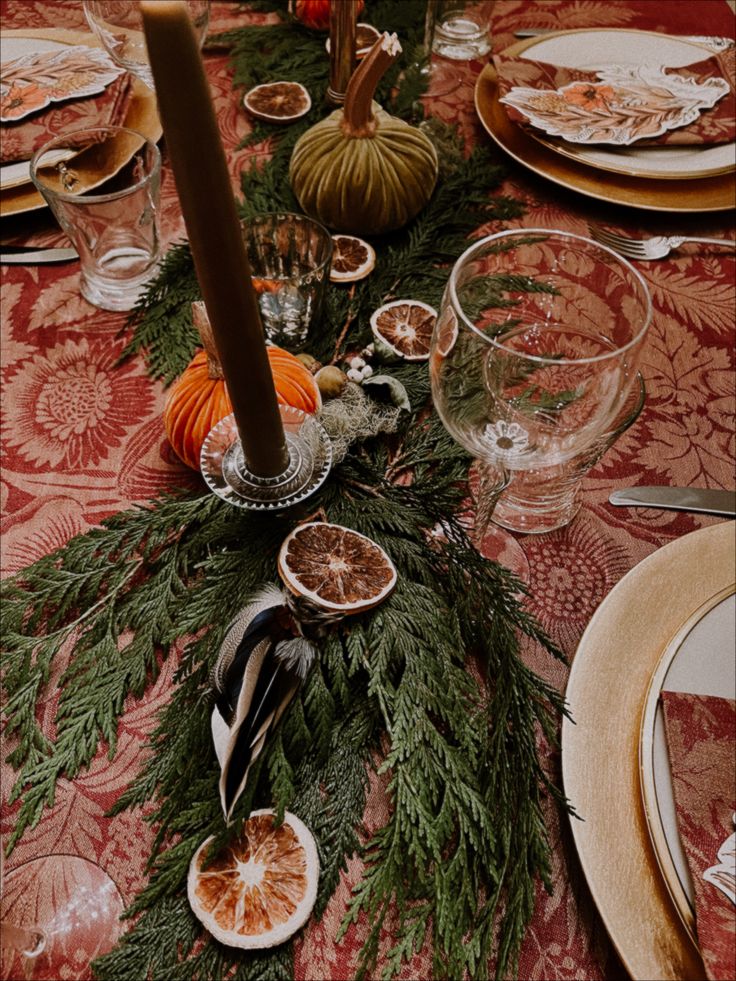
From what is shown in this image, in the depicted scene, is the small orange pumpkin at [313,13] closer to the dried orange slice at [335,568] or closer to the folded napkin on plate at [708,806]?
the dried orange slice at [335,568]

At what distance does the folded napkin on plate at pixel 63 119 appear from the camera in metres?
0.84

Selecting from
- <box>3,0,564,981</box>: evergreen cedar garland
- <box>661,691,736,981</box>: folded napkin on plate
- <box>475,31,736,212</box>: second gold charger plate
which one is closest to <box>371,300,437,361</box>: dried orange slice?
<box>3,0,564,981</box>: evergreen cedar garland

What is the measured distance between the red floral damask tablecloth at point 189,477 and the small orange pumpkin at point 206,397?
46 millimetres

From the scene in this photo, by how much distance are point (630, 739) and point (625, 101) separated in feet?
2.48

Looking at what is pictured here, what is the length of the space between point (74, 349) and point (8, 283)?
0.41 feet

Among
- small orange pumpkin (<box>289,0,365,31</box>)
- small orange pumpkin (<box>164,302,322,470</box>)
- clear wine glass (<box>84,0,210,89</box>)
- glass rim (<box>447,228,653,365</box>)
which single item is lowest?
small orange pumpkin (<box>164,302,322,470</box>)

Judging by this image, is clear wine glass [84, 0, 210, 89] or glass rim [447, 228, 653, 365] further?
clear wine glass [84, 0, 210, 89]

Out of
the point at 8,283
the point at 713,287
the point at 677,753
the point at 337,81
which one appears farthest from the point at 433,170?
the point at 677,753

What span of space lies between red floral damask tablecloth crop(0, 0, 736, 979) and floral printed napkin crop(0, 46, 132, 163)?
0.34ft

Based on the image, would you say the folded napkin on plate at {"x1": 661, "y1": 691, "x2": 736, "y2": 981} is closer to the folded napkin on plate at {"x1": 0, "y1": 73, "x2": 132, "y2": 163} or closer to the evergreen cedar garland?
the evergreen cedar garland

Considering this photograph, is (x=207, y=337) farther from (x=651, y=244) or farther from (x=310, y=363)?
(x=651, y=244)

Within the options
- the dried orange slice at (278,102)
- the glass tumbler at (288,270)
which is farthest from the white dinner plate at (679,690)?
the dried orange slice at (278,102)

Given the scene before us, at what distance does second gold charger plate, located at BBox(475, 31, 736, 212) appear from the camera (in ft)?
2.78

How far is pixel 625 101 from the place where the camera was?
0.89 meters
